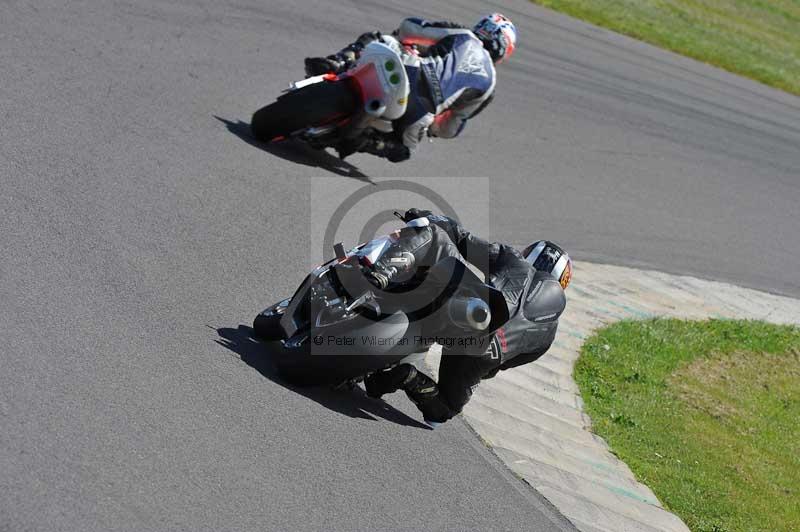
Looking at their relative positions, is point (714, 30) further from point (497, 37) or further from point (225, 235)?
point (225, 235)

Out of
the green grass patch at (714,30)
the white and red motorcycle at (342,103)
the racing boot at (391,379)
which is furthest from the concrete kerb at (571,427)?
the green grass patch at (714,30)

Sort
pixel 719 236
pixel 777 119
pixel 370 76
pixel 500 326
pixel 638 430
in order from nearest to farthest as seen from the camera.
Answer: pixel 500 326 < pixel 638 430 < pixel 370 76 < pixel 719 236 < pixel 777 119

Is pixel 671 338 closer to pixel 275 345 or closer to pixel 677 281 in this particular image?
pixel 677 281

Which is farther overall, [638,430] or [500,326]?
[638,430]

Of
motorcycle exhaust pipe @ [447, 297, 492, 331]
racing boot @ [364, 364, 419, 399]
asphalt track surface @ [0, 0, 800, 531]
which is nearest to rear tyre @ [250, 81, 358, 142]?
asphalt track surface @ [0, 0, 800, 531]

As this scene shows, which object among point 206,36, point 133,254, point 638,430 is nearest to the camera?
point 133,254

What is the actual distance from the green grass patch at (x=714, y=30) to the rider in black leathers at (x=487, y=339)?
12454 mm

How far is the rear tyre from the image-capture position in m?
8.87

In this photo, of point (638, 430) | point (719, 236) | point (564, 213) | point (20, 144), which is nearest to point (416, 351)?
point (638, 430)

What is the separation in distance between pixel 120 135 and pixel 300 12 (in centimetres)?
516

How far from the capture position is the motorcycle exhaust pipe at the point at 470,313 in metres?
5.47

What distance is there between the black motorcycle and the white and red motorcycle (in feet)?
10.3

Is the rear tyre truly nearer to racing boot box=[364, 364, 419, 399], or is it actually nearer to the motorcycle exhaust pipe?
racing boot box=[364, 364, 419, 399]

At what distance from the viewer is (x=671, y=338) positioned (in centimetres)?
960
